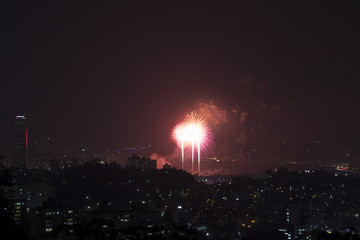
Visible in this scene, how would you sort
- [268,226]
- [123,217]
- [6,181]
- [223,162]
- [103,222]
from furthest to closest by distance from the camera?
[223,162]
[268,226]
[123,217]
[6,181]
[103,222]

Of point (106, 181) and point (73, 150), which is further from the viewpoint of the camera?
point (73, 150)

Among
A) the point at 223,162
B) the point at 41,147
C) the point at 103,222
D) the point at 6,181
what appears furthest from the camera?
the point at 41,147

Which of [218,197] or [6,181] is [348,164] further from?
[6,181]

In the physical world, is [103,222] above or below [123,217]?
above

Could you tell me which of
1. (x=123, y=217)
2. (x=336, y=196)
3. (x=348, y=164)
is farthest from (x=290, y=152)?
(x=123, y=217)

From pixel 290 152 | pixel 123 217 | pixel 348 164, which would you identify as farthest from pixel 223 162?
pixel 123 217

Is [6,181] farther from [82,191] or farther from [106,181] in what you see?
[106,181]
